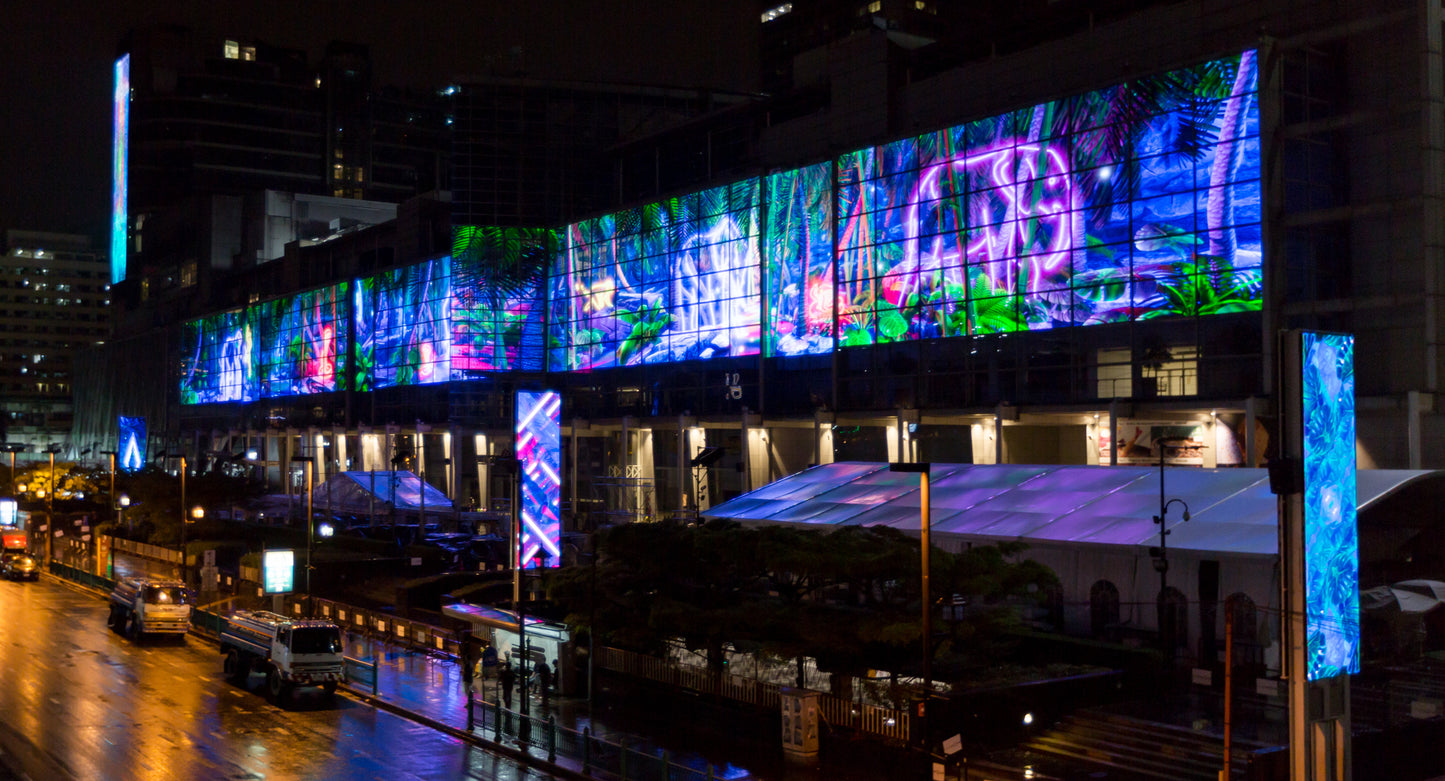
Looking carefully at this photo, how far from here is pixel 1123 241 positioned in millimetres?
59406

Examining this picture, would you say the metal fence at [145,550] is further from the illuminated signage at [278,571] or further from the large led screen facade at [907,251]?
the illuminated signage at [278,571]

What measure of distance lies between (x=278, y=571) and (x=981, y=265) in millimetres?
37372

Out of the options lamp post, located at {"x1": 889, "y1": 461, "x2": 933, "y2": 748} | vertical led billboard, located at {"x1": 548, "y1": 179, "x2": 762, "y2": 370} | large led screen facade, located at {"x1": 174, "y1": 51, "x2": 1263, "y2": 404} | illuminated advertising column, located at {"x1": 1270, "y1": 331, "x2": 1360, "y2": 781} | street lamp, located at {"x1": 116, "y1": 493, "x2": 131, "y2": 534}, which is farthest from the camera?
street lamp, located at {"x1": 116, "y1": 493, "x2": 131, "y2": 534}

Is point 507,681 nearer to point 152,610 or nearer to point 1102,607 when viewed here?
point 1102,607

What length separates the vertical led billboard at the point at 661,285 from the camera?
81.4m

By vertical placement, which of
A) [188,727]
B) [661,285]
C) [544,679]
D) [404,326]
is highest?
[661,285]

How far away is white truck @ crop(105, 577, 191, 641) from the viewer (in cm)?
4953

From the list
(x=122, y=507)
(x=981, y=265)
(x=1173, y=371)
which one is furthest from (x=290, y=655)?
(x=122, y=507)

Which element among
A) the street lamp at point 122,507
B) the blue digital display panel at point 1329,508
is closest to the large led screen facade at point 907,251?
the street lamp at point 122,507

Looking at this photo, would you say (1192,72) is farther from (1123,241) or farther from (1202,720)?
(1202,720)

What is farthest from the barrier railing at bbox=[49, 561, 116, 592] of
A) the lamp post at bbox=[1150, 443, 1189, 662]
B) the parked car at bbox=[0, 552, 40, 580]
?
the lamp post at bbox=[1150, 443, 1189, 662]

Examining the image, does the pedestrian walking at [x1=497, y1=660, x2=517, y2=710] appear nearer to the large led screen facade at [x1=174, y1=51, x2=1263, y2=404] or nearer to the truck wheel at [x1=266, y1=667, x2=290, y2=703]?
the truck wheel at [x1=266, y1=667, x2=290, y2=703]

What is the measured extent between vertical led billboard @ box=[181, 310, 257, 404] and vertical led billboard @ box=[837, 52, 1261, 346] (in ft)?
311

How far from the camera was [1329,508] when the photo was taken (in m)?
20.5
